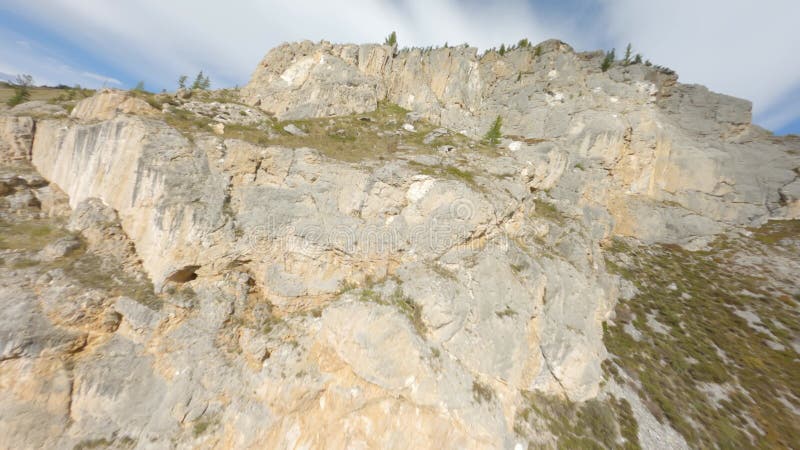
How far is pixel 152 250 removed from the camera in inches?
Answer: 562

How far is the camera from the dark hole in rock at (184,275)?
1389 cm

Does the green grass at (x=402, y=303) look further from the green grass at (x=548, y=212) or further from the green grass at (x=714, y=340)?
the green grass at (x=714, y=340)

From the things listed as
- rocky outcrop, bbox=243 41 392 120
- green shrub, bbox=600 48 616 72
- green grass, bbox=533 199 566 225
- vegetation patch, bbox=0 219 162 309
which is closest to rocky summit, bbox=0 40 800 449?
vegetation patch, bbox=0 219 162 309

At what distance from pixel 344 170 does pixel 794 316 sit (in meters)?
40.5

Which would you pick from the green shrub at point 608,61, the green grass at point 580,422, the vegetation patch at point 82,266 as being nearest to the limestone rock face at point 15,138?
the vegetation patch at point 82,266

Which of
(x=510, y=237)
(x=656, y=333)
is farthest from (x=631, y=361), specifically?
(x=510, y=237)

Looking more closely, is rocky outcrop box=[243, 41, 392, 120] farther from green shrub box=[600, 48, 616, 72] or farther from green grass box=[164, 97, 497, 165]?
green shrub box=[600, 48, 616, 72]

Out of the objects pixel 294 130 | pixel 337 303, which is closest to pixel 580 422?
pixel 337 303

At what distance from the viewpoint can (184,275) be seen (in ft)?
46.9

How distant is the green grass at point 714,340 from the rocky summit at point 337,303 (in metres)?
0.16

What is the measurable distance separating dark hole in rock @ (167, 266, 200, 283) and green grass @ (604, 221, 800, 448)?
29858mm

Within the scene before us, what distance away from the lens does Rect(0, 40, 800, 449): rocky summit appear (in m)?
11.6

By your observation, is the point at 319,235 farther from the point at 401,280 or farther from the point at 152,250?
the point at 152,250

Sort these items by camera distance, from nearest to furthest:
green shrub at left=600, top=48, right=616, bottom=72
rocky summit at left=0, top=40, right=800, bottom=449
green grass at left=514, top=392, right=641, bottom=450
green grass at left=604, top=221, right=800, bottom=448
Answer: rocky summit at left=0, top=40, right=800, bottom=449 < green grass at left=514, top=392, right=641, bottom=450 < green grass at left=604, top=221, right=800, bottom=448 < green shrub at left=600, top=48, right=616, bottom=72
